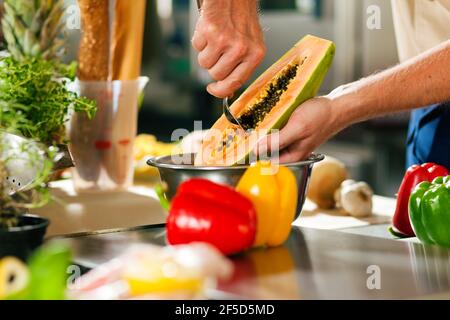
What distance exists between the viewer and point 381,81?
1614mm

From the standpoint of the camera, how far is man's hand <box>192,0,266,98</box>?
170cm

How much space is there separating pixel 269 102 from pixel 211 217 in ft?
1.59

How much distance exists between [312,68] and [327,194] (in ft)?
1.67

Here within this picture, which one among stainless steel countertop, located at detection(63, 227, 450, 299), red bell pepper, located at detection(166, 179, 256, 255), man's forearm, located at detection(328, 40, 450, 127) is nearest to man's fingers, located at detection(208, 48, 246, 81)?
man's forearm, located at detection(328, 40, 450, 127)

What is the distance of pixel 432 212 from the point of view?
1.41m

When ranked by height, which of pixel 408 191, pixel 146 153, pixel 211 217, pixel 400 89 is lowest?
pixel 146 153

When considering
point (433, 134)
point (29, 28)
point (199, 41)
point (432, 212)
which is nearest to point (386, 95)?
point (432, 212)

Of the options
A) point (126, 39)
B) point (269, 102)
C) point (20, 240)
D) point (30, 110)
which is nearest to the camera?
point (20, 240)

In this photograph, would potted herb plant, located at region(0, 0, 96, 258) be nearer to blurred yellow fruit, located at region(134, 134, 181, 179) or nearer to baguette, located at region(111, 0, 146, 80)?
baguette, located at region(111, 0, 146, 80)

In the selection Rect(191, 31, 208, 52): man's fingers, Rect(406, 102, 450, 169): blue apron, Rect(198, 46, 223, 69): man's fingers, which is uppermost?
Rect(191, 31, 208, 52): man's fingers

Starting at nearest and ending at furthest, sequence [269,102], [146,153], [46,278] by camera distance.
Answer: [46,278] → [269,102] → [146,153]

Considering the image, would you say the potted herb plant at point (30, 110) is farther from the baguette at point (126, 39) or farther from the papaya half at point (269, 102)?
the papaya half at point (269, 102)

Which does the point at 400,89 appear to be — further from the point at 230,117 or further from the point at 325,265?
the point at 325,265

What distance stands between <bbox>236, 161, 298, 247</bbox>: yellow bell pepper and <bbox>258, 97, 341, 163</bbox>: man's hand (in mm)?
160
